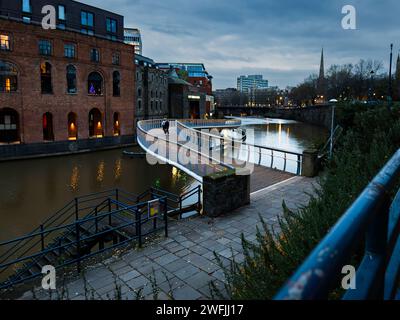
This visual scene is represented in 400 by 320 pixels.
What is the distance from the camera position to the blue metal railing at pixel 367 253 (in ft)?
2.65

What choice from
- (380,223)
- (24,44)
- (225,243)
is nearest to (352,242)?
(380,223)

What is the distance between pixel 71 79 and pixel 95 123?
6.15m

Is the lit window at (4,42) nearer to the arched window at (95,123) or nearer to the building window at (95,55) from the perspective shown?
the building window at (95,55)

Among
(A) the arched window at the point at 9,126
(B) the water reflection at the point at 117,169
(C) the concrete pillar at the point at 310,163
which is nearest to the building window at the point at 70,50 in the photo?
(A) the arched window at the point at 9,126

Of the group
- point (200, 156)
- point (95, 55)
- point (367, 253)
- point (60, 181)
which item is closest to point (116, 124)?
point (95, 55)

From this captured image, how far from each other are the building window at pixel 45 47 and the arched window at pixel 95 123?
27.3 ft

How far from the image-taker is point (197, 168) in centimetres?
1432

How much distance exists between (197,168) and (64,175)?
1348 centimetres

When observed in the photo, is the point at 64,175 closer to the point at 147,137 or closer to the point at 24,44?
the point at 147,137

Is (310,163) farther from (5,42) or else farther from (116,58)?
(116,58)

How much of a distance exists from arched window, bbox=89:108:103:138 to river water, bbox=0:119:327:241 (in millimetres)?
6119

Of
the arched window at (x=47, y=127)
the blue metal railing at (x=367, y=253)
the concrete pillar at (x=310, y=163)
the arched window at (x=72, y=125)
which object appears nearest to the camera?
the blue metal railing at (x=367, y=253)

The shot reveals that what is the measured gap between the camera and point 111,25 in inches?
1748

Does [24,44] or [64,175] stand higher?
[24,44]
